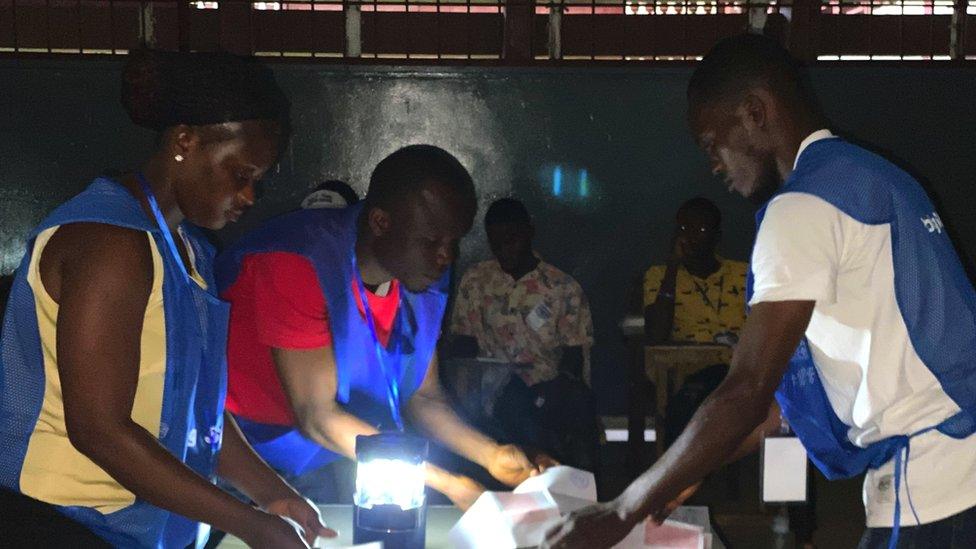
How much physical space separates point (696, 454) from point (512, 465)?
0.63 meters

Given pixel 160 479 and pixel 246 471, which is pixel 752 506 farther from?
pixel 160 479

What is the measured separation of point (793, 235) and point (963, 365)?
1.16ft

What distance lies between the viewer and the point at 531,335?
559cm

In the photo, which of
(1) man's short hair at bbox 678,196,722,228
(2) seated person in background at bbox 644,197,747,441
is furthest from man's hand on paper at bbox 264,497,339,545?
(1) man's short hair at bbox 678,196,722,228

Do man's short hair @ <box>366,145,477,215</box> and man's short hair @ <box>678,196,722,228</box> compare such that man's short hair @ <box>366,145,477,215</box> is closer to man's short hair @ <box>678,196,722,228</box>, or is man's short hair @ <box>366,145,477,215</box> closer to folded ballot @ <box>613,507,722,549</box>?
folded ballot @ <box>613,507,722,549</box>

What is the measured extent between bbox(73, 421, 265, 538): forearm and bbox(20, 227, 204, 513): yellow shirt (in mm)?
68

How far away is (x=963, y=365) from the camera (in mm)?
1939

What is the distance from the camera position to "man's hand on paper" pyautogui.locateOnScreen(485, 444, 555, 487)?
8.29 feet

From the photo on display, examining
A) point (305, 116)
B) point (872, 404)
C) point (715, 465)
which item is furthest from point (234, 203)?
point (305, 116)

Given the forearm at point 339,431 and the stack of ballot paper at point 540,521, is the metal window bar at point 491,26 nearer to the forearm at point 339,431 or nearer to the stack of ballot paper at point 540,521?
the forearm at point 339,431

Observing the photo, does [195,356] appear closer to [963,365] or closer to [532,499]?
[532,499]

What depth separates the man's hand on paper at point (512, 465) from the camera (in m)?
2.53

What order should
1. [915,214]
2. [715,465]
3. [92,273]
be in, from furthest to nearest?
[715,465]
[915,214]
[92,273]

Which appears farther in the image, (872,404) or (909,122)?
(909,122)
